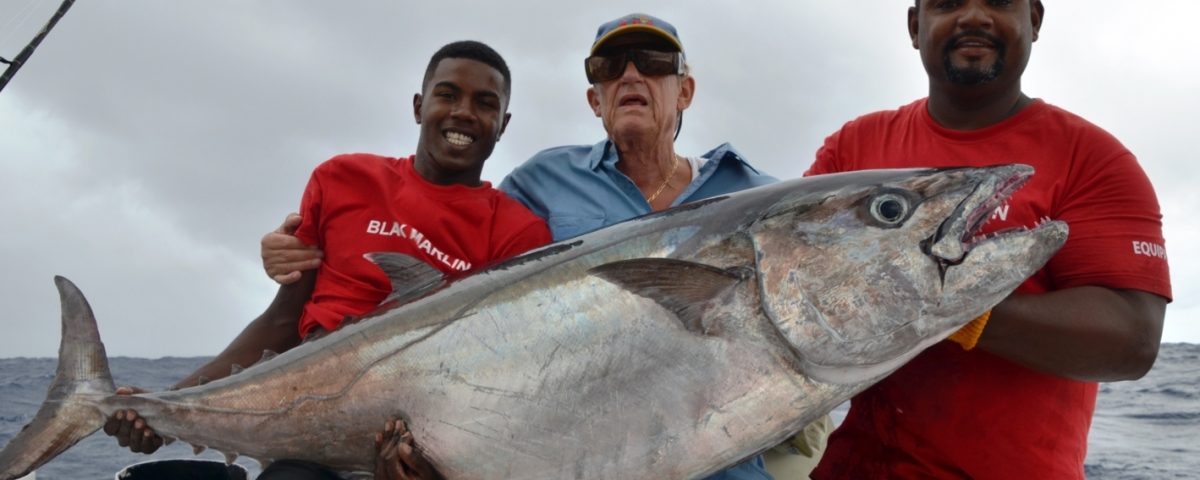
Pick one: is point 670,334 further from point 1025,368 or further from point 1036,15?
point 1036,15

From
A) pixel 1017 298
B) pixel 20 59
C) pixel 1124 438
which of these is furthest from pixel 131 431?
pixel 1124 438

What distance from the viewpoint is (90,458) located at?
956 cm

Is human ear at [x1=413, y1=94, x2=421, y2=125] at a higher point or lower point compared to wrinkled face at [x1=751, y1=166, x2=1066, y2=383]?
higher

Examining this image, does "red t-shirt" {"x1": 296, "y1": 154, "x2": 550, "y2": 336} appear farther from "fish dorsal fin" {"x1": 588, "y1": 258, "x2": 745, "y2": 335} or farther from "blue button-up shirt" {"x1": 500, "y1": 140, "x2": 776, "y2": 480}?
"fish dorsal fin" {"x1": 588, "y1": 258, "x2": 745, "y2": 335}

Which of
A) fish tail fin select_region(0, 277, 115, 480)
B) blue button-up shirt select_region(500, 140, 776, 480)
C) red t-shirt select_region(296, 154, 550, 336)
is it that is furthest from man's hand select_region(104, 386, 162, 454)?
blue button-up shirt select_region(500, 140, 776, 480)

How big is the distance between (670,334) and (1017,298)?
86 centimetres

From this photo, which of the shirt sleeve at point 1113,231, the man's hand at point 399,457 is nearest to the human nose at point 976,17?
the shirt sleeve at point 1113,231

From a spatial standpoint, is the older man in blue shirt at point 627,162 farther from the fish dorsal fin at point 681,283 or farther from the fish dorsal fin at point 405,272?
the fish dorsal fin at point 681,283

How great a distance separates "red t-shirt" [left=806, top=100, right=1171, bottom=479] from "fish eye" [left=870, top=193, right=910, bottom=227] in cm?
64

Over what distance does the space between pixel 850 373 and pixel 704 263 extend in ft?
1.35

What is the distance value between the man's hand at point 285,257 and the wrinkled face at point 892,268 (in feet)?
6.46

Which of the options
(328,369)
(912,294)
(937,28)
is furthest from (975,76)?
(328,369)

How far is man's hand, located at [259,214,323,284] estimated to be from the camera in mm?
3236

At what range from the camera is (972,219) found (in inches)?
74.9
